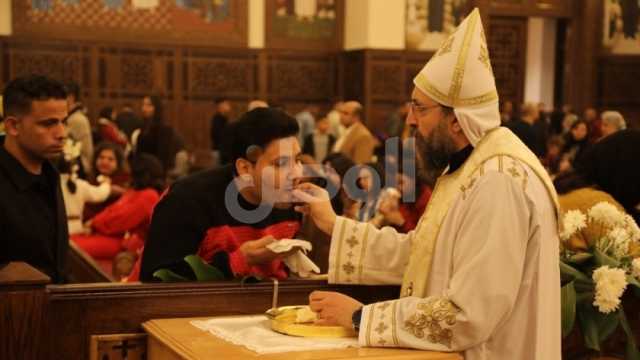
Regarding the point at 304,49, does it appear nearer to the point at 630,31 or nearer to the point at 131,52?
the point at 131,52

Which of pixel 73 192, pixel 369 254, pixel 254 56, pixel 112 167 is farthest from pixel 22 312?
pixel 254 56

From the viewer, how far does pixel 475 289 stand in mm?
2812

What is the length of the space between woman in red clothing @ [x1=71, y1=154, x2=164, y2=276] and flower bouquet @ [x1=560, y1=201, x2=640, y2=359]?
4468mm

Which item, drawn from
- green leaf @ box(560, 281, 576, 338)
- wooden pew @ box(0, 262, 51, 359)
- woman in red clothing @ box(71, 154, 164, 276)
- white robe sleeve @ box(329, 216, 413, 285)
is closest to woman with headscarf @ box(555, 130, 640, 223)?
green leaf @ box(560, 281, 576, 338)

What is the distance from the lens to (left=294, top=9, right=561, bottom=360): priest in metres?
2.84

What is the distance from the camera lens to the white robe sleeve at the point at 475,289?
9.23 ft

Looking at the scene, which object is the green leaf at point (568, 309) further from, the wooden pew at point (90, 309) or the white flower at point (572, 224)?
the wooden pew at point (90, 309)

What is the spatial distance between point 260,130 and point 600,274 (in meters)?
1.45

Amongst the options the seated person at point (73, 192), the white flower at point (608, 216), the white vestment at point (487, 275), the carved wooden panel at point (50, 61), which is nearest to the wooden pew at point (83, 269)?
the seated person at point (73, 192)

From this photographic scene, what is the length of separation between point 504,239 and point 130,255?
14.3 ft

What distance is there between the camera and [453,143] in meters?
3.09

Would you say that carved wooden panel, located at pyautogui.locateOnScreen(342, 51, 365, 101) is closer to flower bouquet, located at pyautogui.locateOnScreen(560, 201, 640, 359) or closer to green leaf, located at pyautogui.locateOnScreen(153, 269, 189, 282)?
flower bouquet, located at pyautogui.locateOnScreen(560, 201, 640, 359)

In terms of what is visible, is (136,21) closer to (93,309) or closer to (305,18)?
(305,18)

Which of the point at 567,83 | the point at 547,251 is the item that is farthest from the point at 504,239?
the point at 567,83
